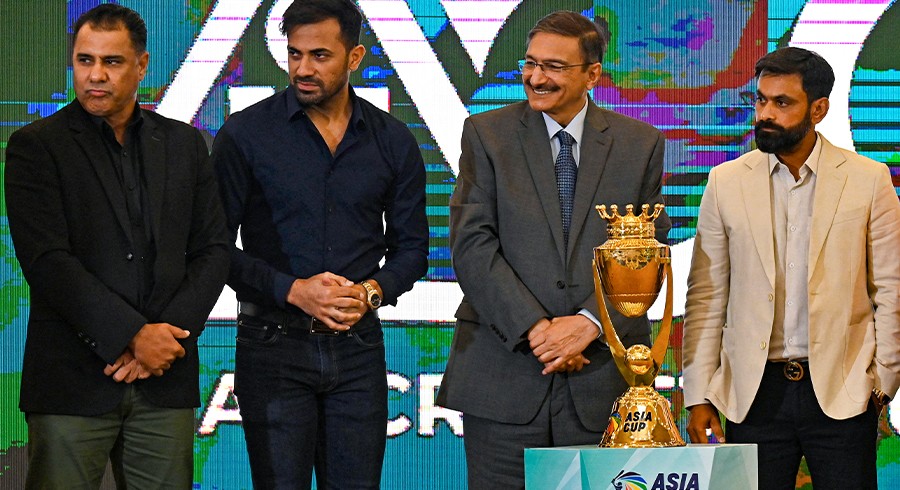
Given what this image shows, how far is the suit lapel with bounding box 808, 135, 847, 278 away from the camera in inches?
139

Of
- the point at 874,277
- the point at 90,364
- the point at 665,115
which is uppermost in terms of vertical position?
the point at 665,115

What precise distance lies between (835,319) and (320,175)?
1559 millimetres

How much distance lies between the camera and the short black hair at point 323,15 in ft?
11.9

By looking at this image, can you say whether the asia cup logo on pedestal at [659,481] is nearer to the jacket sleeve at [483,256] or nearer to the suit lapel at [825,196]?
the jacket sleeve at [483,256]

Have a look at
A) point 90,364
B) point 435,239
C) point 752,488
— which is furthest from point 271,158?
point 752,488

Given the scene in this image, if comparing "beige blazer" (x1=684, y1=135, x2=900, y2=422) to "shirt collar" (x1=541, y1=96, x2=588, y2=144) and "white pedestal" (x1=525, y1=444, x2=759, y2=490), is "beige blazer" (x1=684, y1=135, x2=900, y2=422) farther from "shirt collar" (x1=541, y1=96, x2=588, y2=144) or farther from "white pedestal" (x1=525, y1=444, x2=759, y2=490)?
"white pedestal" (x1=525, y1=444, x2=759, y2=490)

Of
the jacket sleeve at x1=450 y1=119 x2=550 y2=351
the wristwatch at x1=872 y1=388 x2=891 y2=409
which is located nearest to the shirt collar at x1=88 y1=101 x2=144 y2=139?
the jacket sleeve at x1=450 y1=119 x2=550 y2=351

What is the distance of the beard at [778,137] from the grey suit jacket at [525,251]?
1.08 ft

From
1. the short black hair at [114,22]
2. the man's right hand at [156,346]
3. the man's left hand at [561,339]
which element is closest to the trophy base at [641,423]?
the man's left hand at [561,339]

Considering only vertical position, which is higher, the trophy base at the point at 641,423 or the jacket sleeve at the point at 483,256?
the jacket sleeve at the point at 483,256

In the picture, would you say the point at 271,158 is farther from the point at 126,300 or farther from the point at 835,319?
the point at 835,319

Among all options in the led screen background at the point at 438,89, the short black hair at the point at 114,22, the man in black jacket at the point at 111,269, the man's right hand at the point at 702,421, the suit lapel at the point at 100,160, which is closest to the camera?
the man in black jacket at the point at 111,269

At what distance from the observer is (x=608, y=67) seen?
191 inches

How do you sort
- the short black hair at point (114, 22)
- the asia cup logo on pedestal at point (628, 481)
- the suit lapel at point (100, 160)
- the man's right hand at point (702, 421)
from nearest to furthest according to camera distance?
the asia cup logo on pedestal at point (628, 481) → the suit lapel at point (100, 160) → the short black hair at point (114, 22) → the man's right hand at point (702, 421)
